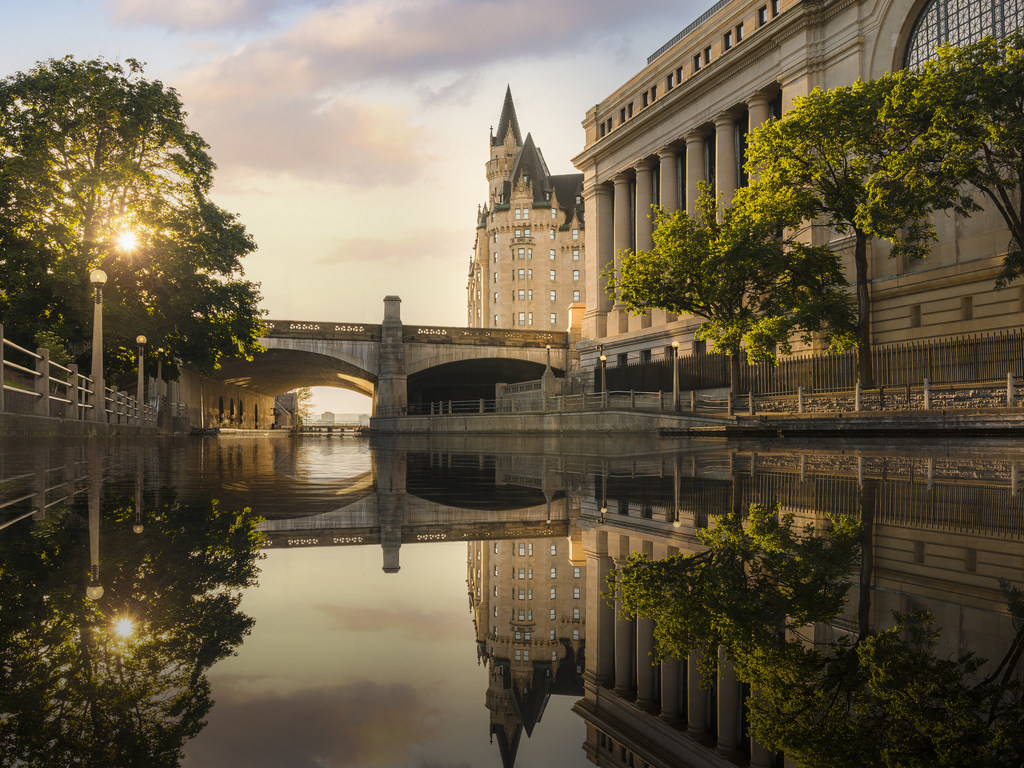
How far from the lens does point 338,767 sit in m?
1.32

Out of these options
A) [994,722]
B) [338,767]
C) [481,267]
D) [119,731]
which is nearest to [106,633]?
[119,731]

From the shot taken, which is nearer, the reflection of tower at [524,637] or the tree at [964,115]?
the reflection of tower at [524,637]

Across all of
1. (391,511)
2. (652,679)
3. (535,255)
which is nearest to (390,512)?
(391,511)

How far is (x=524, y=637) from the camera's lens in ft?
6.76

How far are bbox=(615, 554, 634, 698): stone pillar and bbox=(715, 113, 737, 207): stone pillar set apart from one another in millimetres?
47490

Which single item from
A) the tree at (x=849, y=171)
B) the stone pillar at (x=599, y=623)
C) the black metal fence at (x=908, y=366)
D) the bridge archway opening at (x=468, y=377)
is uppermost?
the tree at (x=849, y=171)

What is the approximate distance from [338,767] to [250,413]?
326ft

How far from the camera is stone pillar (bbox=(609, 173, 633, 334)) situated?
57.7 m

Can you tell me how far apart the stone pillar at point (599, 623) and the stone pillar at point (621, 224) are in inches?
2156

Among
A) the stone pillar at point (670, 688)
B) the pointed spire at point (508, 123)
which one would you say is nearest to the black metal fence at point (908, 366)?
the stone pillar at point (670, 688)

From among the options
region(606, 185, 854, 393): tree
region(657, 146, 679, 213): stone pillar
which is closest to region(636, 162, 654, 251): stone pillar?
region(657, 146, 679, 213): stone pillar

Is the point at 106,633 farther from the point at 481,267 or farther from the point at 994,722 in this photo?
the point at 481,267

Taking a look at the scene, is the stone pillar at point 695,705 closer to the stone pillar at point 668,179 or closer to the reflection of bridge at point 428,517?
the reflection of bridge at point 428,517

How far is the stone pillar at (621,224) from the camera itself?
2272 inches
